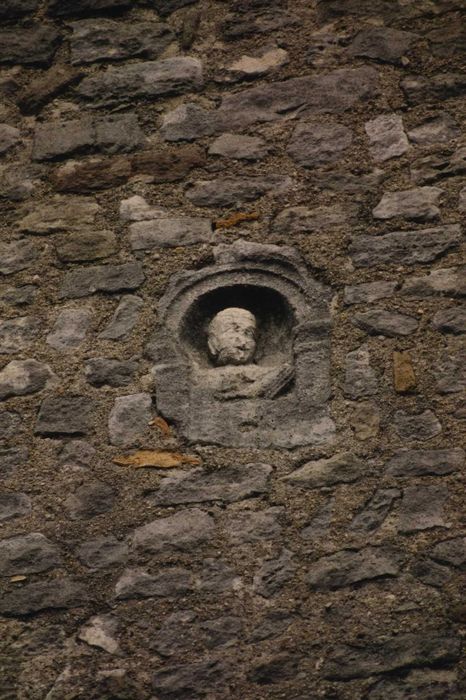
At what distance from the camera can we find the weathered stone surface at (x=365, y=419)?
4.91 metres

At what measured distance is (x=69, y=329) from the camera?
17.7 feet

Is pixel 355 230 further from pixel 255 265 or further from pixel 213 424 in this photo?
pixel 213 424

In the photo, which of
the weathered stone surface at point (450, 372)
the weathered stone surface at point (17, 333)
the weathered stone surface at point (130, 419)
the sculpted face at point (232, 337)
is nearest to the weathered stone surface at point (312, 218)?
the sculpted face at point (232, 337)

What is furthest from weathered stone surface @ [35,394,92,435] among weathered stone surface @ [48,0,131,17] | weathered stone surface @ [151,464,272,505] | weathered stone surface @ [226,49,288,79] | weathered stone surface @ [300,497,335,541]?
weathered stone surface @ [48,0,131,17]

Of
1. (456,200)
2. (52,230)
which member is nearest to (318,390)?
(456,200)

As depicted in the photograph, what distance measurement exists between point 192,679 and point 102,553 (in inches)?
23.3

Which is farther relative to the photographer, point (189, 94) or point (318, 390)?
point (189, 94)

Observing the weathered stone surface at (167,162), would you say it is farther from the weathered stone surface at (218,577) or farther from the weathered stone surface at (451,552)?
the weathered stone surface at (451,552)

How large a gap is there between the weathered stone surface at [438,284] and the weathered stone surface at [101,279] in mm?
1094

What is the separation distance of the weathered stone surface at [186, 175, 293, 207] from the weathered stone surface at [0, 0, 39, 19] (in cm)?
146

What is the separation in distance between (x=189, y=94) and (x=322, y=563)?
7.79ft

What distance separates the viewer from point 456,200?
547 centimetres

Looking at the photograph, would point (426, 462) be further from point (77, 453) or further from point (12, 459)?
point (12, 459)

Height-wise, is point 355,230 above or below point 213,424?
above
